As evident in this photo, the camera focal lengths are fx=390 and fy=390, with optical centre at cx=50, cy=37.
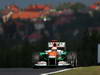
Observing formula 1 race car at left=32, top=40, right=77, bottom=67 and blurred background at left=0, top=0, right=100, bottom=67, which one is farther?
blurred background at left=0, top=0, right=100, bottom=67

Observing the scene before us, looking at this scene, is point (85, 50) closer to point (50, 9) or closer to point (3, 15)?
point (50, 9)

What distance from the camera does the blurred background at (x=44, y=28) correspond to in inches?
1282

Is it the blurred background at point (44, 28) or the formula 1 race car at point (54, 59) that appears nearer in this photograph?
the formula 1 race car at point (54, 59)

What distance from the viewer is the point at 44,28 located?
1319 inches

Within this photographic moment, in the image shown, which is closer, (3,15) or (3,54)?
(3,15)

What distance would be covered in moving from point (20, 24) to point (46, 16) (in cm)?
238

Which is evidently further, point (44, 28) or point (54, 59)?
point (44, 28)

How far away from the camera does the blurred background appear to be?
32562 millimetres

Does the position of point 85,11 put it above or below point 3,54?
above

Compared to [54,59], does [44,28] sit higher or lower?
higher

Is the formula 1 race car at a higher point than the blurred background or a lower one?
lower

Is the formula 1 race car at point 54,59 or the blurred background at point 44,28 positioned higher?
the blurred background at point 44,28

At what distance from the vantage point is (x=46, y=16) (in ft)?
109

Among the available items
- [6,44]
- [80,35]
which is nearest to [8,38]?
[6,44]
